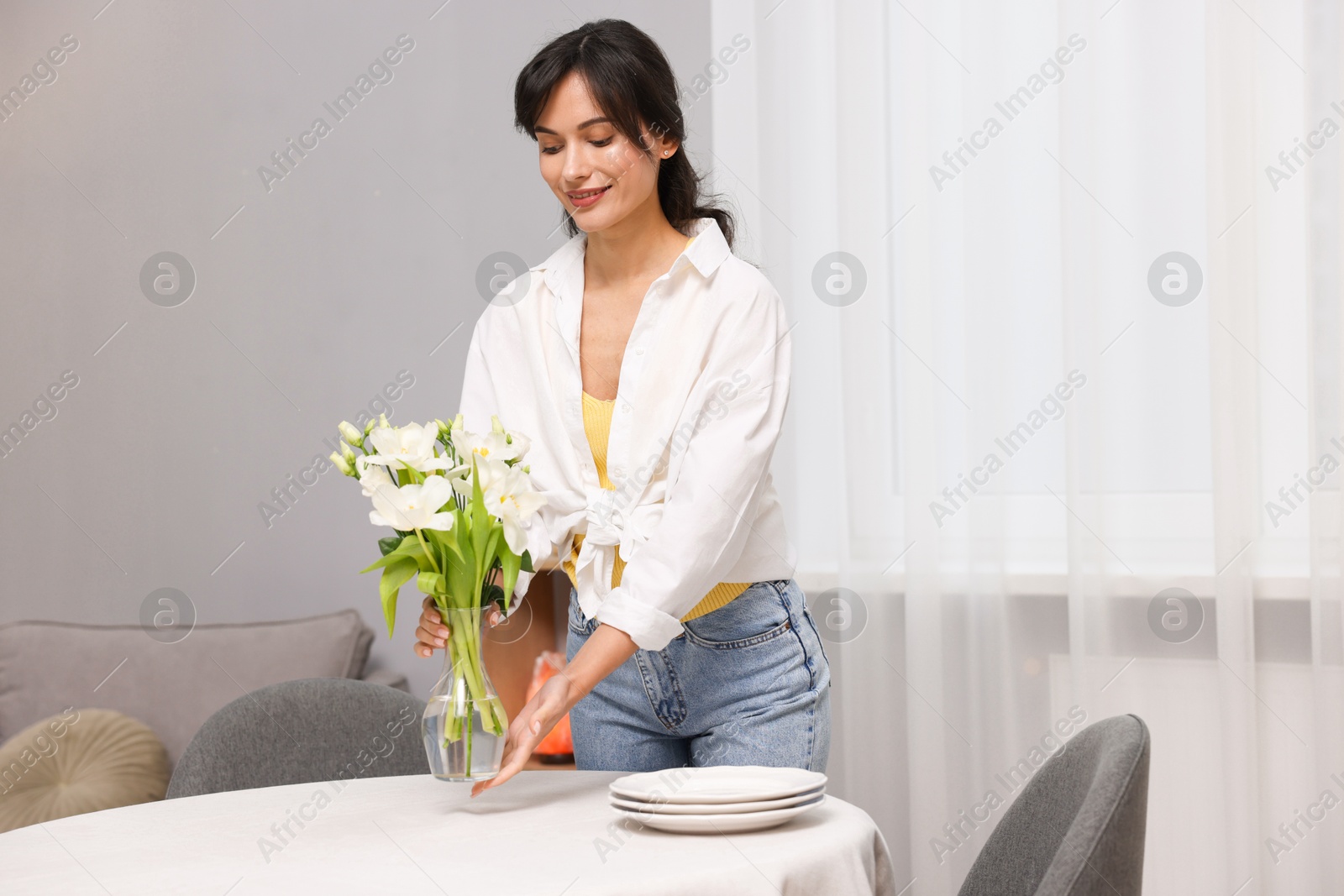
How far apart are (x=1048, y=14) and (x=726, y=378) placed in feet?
4.48

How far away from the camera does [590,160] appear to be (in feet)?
4.96

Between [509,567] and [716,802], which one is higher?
[509,567]

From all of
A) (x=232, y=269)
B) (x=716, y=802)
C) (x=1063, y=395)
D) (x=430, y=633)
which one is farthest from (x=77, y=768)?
(x=1063, y=395)

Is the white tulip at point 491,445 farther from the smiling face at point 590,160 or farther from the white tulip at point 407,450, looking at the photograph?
the smiling face at point 590,160

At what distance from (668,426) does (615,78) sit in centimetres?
46

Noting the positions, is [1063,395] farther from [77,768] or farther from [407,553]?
[77,768]

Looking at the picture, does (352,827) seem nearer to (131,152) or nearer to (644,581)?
(644,581)

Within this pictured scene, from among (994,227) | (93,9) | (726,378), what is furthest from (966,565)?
(93,9)

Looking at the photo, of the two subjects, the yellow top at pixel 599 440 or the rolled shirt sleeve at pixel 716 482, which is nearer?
the rolled shirt sleeve at pixel 716 482

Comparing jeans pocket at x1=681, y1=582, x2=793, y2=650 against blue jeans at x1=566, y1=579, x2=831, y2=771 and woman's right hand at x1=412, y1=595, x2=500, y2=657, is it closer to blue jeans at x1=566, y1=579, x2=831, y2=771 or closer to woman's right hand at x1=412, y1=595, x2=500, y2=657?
blue jeans at x1=566, y1=579, x2=831, y2=771

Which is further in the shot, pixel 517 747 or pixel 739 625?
pixel 739 625

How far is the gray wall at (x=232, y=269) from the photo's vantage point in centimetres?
290

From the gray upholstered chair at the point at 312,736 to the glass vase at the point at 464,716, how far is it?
1.49 feet

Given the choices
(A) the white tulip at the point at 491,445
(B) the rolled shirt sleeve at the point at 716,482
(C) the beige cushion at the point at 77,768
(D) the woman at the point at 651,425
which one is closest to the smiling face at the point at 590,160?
(D) the woman at the point at 651,425
